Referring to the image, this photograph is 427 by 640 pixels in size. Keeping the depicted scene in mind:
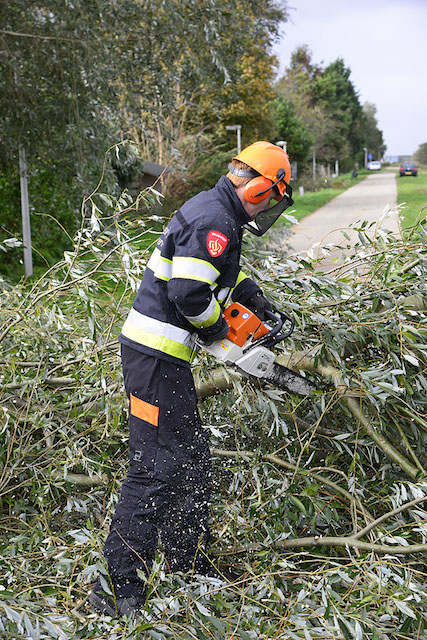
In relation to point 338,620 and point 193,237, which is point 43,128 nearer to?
point 193,237

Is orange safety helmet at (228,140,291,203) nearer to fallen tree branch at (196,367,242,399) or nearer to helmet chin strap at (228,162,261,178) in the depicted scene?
helmet chin strap at (228,162,261,178)

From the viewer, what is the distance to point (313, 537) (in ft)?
8.84

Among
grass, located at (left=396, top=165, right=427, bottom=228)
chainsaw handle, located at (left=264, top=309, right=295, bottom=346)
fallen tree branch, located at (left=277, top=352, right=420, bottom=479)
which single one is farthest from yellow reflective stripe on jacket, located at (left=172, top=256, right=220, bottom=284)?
grass, located at (left=396, top=165, right=427, bottom=228)

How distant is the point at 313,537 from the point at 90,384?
57.4 inches

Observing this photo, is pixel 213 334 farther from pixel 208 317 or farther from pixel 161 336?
pixel 161 336

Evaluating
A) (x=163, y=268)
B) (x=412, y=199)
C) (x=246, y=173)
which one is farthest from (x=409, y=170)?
(x=163, y=268)

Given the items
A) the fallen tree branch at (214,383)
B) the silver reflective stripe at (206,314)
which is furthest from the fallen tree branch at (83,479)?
the silver reflective stripe at (206,314)

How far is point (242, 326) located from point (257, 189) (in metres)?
0.59

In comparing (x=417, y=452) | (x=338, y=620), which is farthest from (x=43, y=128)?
(x=338, y=620)

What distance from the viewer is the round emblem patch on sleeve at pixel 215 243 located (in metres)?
2.37

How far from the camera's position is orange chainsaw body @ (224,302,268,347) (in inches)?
102

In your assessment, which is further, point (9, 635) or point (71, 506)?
point (71, 506)

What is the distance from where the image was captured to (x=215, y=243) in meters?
2.38

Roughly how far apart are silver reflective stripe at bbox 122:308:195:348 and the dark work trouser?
109mm
